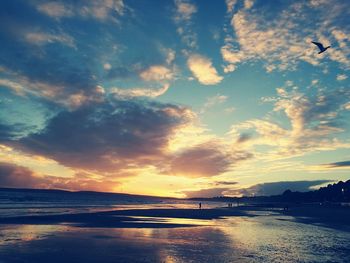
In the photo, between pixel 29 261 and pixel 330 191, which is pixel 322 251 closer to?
pixel 29 261

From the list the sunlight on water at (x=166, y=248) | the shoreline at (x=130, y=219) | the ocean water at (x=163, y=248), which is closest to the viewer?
the ocean water at (x=163, y=248)

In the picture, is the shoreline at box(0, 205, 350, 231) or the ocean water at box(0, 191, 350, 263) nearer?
the ocean water at box(0, 191, 350, 263)

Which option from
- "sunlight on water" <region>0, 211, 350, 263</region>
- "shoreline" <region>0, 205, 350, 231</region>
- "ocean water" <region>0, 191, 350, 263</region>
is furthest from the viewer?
"shoreline" <region>0, 205, 350, 231</region>

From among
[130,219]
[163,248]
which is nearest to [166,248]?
[163,248]

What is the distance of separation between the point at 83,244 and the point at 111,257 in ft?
15.4

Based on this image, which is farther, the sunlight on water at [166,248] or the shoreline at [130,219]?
the shoreline at [130,219]

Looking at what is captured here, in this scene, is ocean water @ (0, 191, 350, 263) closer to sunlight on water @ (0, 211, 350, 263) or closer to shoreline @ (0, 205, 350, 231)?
sunlight on water @ (0, 211, 350, 263)

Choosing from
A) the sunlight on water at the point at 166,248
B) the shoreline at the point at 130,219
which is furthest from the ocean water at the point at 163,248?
the shoreline at the point at 130,219

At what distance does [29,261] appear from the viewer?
15000mm

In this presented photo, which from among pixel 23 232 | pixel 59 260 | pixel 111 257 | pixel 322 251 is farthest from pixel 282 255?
pixel 23 232

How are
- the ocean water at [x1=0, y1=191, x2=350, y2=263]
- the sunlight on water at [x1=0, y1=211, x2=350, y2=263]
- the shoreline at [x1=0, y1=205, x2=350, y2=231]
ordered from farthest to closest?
the shoreline at [x1=0, y1=205, x2=350, y2=231] → the sunlight on water at [x1=0, y1=211, x2=350, y2=263] → the ocean water at [x1=0, y1=191, x2=350, y2=263]

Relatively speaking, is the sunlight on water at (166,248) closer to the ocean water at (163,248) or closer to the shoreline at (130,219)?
the ocean water at (163,248)

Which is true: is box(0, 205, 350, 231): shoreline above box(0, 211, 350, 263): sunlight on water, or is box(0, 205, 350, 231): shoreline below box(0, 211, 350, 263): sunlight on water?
above

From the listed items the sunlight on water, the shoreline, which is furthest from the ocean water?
the shoreline
